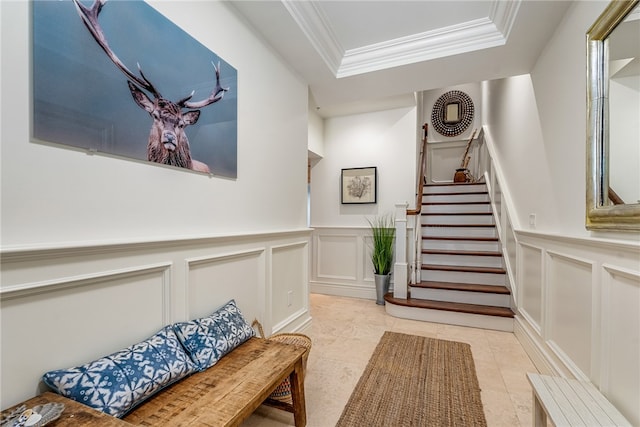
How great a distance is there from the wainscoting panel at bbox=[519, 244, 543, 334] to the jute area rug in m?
0.62

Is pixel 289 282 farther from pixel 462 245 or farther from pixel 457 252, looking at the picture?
pixel 462 245

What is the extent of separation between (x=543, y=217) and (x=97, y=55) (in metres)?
3.00

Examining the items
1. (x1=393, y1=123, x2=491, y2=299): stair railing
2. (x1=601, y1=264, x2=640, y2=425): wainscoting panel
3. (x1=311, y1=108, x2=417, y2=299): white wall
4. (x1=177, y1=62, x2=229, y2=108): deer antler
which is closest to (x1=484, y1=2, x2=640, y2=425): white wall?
(x1=601, y1=264, x2=640, y2=425): wainscoting panel

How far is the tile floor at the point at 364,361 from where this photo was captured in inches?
64.6

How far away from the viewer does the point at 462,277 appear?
3475 millimetres

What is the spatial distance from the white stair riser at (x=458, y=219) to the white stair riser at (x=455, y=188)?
0.86 meters

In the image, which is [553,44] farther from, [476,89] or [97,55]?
[476,89]

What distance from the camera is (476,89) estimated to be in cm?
582

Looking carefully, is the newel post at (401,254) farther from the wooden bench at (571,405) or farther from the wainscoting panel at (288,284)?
the wooden bench at (571,405)

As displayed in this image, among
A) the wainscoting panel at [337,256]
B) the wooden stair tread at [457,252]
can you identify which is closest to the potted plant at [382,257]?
the wainscoting panel at [337,256]

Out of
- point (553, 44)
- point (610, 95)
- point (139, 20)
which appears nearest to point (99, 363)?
point (139, 20)

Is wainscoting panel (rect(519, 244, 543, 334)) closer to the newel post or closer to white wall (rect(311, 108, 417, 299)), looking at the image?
the newel post

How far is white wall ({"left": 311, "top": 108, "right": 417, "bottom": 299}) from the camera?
3949 mm

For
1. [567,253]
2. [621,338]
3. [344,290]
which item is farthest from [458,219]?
[621,338]
